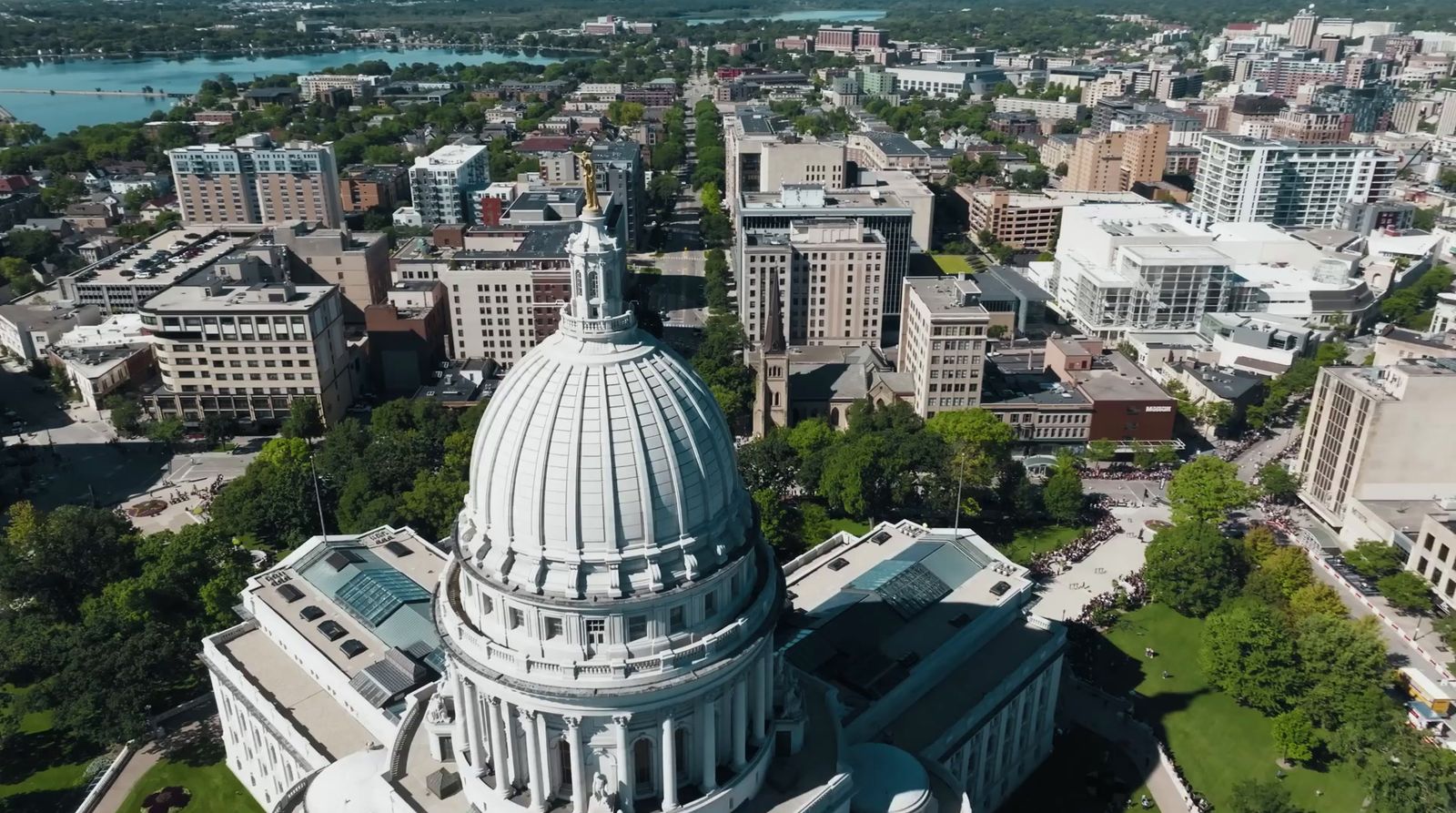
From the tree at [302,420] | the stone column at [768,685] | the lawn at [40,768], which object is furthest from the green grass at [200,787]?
the tree at [302,420]

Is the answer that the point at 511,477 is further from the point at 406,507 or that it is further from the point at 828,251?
the point at 828,251

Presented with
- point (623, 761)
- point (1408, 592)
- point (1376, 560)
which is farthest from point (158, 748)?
point (1376, 560)

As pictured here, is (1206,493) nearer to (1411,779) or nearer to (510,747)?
(1411,779)

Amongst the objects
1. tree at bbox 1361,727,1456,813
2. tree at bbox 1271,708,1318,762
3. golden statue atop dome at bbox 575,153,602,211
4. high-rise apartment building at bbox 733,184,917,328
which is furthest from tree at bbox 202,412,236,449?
tree at bbox 1361,727,1456,813

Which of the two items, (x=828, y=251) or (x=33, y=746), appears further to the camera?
(x=828, y=251)

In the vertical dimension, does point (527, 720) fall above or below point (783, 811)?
above

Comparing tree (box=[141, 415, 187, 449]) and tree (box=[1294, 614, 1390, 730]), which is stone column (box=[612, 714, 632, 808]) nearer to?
tree (box=[1294, 614, 1390, 730])

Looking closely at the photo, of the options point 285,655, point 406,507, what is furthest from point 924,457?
point 285,655
